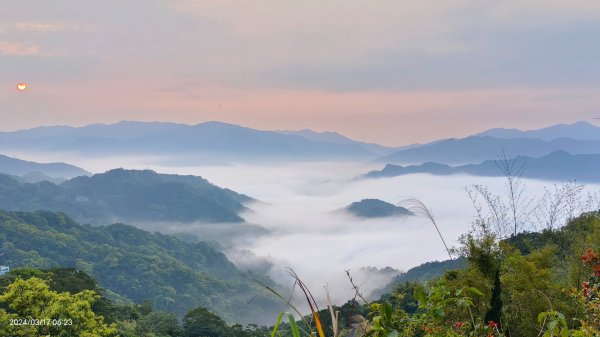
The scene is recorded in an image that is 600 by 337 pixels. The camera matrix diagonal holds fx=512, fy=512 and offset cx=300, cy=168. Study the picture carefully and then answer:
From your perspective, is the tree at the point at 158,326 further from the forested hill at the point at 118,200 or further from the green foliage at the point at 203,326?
the forested hill at the point at 118,200

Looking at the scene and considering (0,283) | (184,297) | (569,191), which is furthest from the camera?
(184,297)

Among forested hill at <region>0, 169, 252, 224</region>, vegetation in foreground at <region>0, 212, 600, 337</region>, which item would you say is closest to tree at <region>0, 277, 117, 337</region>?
vegetation in foreground at <region>0, 212, 600, 337</region>

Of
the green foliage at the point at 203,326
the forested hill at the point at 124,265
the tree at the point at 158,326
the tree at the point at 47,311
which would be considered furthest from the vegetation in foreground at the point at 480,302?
the forested hill at the point at 124,265

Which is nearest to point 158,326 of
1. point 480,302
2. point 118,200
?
point 480,302

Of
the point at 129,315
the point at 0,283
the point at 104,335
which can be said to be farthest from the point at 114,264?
the point at 104,335

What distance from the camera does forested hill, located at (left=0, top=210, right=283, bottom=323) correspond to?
8450cm

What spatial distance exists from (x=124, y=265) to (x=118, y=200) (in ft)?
324

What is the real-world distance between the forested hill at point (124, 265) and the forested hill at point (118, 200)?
200 feet

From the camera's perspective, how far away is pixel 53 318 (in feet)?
53.8

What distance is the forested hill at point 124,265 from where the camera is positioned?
84.5 metres

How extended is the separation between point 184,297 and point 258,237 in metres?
104

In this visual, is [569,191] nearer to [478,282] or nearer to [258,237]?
[478,282]

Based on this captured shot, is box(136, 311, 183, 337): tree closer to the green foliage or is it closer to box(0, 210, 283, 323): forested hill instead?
the green foliage

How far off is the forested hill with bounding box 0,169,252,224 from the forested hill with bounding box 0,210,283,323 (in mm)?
60932
